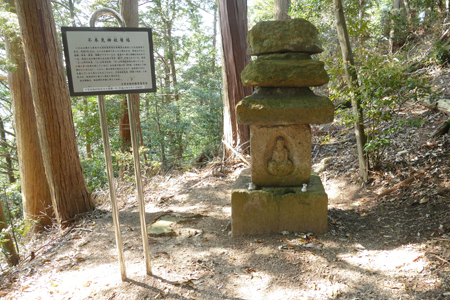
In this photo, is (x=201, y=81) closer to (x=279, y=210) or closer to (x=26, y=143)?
(x=26, y=143)

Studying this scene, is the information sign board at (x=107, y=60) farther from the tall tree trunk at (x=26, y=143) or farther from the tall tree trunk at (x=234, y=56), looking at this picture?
the tall tree trunk at (x=26, y=143)

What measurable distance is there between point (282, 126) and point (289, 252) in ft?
4.29

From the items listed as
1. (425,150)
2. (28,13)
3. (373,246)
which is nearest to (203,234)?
(373,246)

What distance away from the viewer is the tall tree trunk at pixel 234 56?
6141mm

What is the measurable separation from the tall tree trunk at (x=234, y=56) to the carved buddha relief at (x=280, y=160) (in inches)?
125

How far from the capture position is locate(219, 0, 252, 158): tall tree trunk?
6141 millimetres

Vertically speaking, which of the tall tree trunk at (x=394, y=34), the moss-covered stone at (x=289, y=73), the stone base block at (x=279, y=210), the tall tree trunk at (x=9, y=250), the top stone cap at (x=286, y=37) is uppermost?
the tall tree trunk at (x=394, y=34)

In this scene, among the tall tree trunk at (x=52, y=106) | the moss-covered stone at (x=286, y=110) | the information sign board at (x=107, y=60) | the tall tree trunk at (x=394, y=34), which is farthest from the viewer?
the tall tree trunk at (x=394, y=34)

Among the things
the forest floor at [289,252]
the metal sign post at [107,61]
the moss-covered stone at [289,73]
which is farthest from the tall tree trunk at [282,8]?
the metal sign post at [107,61]

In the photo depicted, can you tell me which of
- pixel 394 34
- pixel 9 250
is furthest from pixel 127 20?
pixel 394 34

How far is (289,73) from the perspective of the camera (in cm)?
293

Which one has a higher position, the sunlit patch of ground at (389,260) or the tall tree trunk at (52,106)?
the tall tree trunk at (52,106)

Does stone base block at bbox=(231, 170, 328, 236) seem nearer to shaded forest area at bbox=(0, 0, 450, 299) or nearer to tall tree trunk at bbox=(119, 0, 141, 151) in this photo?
shaded forest area at bbox=(0, 0, 450, 299)

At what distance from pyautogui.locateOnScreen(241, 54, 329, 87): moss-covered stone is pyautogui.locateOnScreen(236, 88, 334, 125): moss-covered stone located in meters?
0.16
